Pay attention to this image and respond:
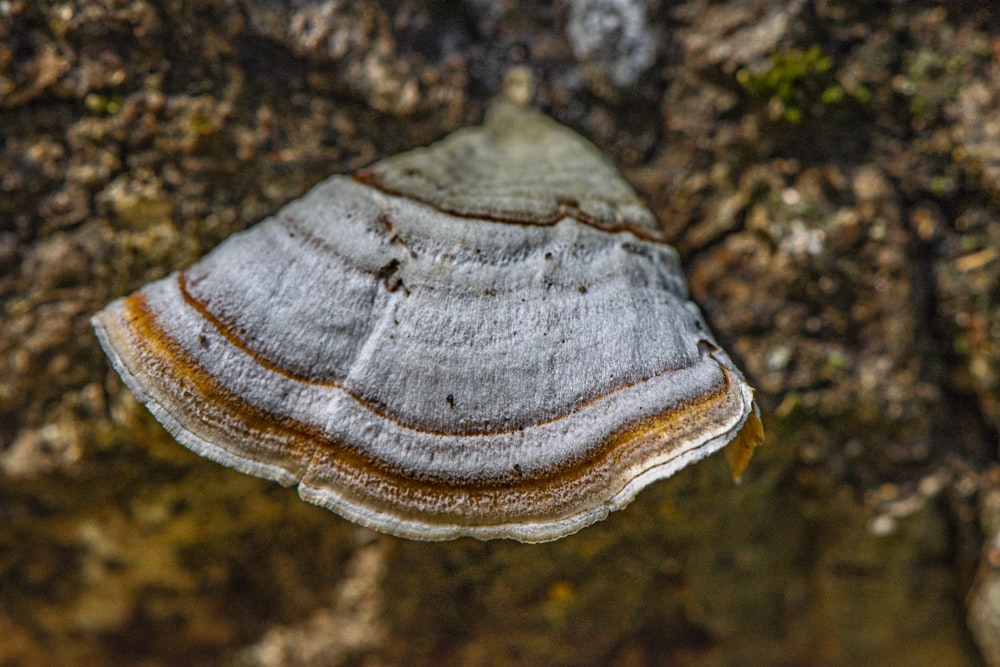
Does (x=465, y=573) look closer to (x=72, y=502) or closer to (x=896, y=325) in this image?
(x=72, y=502)

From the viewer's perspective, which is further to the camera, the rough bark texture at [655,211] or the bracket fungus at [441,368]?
the rough bark texture at [655,211]

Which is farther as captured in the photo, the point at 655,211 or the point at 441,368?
the point at 655,211

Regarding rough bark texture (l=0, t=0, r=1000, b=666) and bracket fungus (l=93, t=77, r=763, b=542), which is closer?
bracket fungus (l=93, t=77, r=763, b=542)

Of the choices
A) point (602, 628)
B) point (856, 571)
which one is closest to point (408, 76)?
point (602, 628)

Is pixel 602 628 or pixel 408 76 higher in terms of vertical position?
pixel 408 76
